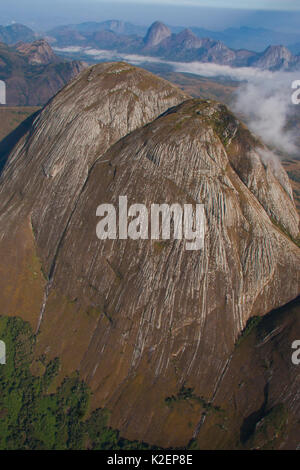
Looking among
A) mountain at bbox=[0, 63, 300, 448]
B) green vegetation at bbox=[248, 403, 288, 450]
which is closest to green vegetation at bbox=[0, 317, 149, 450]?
mountain at bbox=[0, 63, 300, 448]

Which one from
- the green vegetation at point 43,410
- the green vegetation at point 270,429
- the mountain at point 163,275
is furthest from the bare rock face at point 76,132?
the green vegetation at point 270,429

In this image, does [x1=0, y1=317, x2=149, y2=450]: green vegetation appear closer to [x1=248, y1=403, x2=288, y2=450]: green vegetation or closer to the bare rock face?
[x1=248, y1=403, x2=288, y2=450]: green vegetation

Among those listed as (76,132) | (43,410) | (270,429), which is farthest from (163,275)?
(76,132)

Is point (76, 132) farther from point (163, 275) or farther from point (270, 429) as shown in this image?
point (270, 429)

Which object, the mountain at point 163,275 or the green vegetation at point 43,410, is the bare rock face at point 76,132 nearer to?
the mountain at point 163,275
